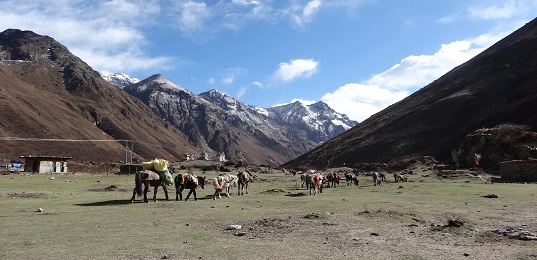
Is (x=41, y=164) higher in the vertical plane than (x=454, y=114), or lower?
lower

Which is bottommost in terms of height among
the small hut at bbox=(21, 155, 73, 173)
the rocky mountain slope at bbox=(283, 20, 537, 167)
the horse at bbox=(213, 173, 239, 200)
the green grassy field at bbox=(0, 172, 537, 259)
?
the green grassy field at bbox=(0, 172, 537, 259)

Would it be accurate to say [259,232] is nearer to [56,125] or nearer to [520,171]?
[520,171]

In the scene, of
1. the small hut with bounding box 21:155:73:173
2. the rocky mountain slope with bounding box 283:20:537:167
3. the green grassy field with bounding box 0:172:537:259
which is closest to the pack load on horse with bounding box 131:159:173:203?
the green grassy field with bounding box 0:172:537:259

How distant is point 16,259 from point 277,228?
7.24 metres

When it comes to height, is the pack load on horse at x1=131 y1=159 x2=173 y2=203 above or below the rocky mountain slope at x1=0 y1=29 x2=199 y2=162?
below

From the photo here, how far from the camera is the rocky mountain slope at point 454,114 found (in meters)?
96.9

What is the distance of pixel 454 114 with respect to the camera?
109m

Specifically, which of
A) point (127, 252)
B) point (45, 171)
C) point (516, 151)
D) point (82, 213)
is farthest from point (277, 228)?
point (45, 171)

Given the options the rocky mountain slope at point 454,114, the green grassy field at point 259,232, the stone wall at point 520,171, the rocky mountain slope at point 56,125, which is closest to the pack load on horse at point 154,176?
the green grassy field at point 259,232

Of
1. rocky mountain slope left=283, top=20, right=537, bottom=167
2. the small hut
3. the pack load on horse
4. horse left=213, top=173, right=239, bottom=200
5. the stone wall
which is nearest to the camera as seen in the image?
the pack load on horse

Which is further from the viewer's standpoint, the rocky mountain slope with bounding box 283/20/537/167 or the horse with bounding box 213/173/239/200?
the rocky mountain slope with bounding box 283/20/537/167

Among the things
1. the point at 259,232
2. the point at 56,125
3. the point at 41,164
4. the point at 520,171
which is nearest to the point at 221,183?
the point at 259,232

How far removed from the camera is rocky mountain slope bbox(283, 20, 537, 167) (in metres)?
96.9

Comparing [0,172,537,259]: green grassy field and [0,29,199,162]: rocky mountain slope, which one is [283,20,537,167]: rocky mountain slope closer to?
[0,29,199,162]: rocky mountain slope
